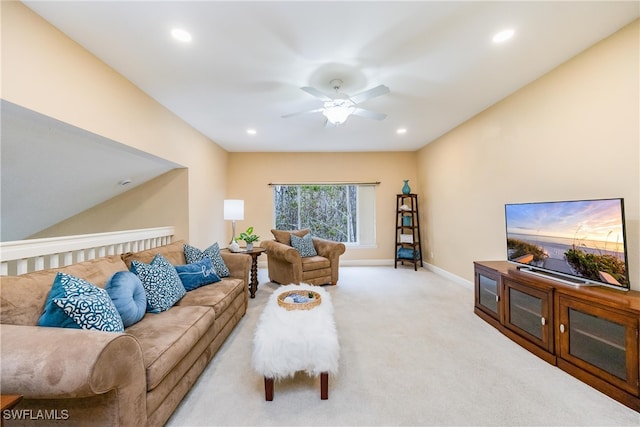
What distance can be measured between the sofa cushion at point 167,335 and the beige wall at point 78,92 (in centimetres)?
162

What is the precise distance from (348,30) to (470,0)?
0.78 metres

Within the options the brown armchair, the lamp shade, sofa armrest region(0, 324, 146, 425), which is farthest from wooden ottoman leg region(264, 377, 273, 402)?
the lamp shade

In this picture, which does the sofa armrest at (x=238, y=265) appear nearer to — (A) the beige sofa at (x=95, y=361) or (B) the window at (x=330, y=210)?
(A) the beige sofa at (x=95, y=361)

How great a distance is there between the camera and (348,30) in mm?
1869

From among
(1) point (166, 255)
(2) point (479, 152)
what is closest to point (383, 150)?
(2) point (479, 152)

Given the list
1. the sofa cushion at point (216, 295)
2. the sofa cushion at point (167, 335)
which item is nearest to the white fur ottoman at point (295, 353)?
the sofa cushion at point (167, 335)

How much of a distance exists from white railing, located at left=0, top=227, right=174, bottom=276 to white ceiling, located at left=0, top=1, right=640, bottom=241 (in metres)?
0.89

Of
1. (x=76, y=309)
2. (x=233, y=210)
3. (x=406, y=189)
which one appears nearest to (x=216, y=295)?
(x=76, y=309)

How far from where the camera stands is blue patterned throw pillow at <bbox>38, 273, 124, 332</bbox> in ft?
4.13

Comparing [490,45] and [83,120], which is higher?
[490,45]

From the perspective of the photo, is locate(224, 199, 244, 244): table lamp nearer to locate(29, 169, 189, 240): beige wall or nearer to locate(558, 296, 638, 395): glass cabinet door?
locate(29, 169, 189, 240): beige wall

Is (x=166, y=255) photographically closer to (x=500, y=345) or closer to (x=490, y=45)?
(x=500, y=345)

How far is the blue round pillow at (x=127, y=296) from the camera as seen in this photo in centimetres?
164

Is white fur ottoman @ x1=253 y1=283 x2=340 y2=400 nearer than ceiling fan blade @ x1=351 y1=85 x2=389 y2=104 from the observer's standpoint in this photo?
Yes
